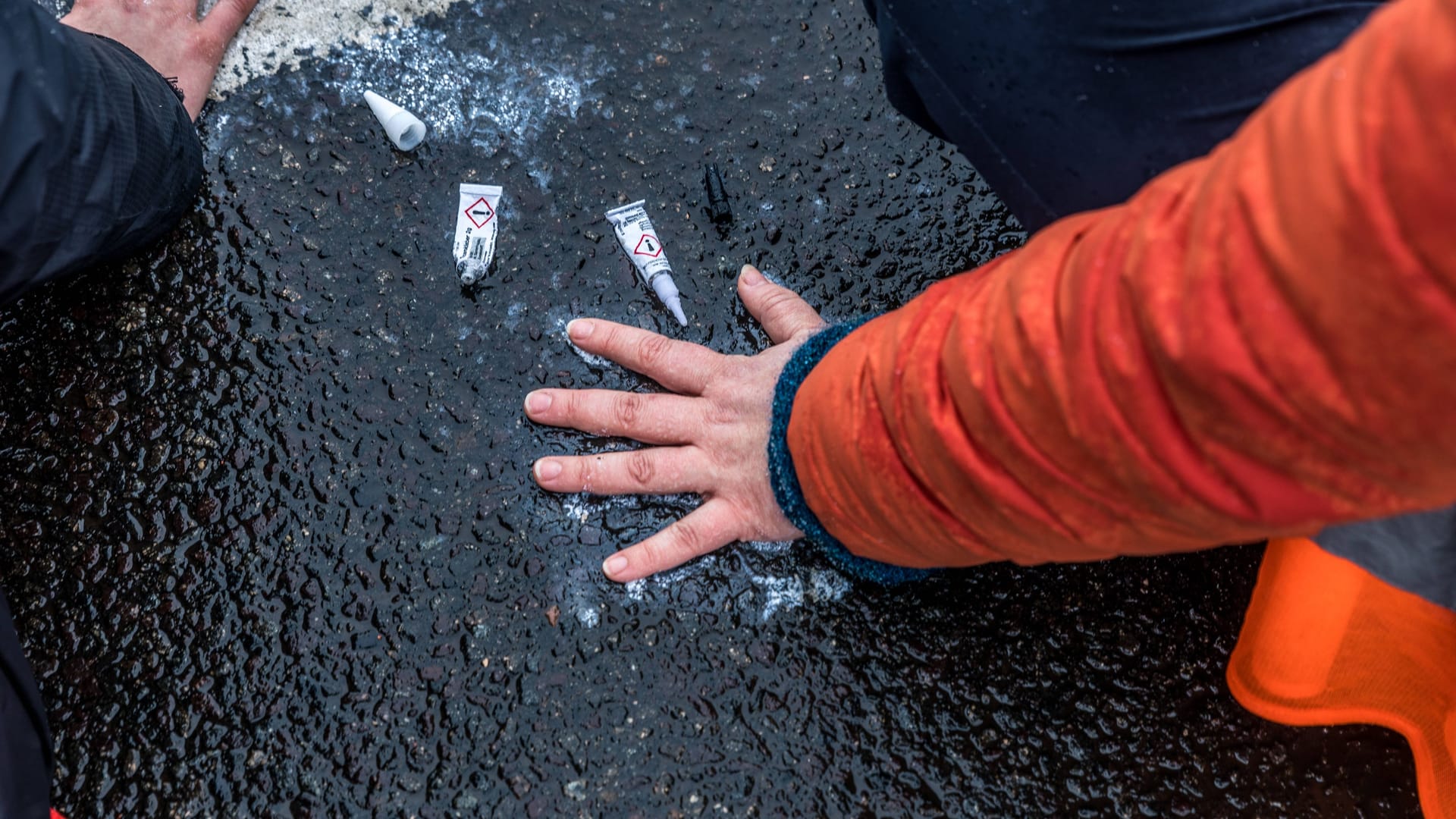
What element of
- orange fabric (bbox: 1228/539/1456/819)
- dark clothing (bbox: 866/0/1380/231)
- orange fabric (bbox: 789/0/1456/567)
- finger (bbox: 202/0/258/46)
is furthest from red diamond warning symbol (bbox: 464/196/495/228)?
orange fabric (bbox: 1228/539/1456/819)

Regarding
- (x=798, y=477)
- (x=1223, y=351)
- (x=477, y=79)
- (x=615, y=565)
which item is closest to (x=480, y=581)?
(x=615, y=565)

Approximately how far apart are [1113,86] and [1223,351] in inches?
22.2

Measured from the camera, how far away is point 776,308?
5.24 feet

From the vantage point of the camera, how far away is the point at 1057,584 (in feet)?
4.91

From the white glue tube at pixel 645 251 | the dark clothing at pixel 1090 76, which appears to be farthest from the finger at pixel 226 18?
the dark clothing at pixel 1090 76

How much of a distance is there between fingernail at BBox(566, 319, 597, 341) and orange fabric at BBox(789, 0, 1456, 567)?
643 mm

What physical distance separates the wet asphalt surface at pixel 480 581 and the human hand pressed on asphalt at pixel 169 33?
0.22 ft

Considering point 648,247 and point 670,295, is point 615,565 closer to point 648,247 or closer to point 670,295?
point 670,295

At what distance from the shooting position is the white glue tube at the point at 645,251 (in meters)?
1.65

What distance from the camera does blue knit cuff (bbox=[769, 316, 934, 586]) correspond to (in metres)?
1.32

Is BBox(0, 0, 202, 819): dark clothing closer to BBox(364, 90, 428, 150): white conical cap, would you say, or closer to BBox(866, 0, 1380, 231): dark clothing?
BBox(364, 90, 428, 150): white conical cap

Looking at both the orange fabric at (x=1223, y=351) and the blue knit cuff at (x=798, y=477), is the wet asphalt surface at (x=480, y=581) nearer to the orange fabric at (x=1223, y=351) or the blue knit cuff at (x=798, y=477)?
the blue knit cuff at (x=798, y=477)

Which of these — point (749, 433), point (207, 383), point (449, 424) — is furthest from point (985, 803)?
point (207, 383)

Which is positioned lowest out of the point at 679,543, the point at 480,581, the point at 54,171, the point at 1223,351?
the point at 480,581
